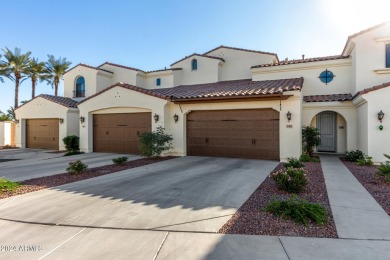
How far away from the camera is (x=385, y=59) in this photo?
12.0 meters

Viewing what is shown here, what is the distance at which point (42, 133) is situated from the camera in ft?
59.3

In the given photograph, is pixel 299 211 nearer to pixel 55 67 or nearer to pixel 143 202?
pixel 143 202

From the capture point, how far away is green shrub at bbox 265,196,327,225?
4.07 meters

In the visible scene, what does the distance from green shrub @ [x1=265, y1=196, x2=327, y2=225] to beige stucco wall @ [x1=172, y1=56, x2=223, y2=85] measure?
47.8ft

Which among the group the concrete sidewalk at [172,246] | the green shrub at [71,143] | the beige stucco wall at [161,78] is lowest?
the concrete sidewalk at [172,246]

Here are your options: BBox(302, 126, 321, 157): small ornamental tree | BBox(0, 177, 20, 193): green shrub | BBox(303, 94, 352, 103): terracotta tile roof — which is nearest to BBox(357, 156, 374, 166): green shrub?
BBox(302, 126, 321, 157): small ornamental tree

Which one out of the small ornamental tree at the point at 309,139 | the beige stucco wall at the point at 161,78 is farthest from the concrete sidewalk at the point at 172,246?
the beige stucco wall at the point at 161,78

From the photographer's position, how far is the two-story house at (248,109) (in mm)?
10852

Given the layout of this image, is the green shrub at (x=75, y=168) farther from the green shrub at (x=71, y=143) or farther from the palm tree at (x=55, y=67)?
the palm tree at (x=55, y=67)

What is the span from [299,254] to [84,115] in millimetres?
15573

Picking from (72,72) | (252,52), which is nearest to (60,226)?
(252,52)

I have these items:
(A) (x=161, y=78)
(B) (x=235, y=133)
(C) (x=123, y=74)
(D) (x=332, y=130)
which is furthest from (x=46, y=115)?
(D) (x=332, y=130)

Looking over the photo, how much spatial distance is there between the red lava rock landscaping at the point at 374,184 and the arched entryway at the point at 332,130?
4.94m

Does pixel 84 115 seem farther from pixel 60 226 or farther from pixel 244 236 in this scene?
pixel 244 236
